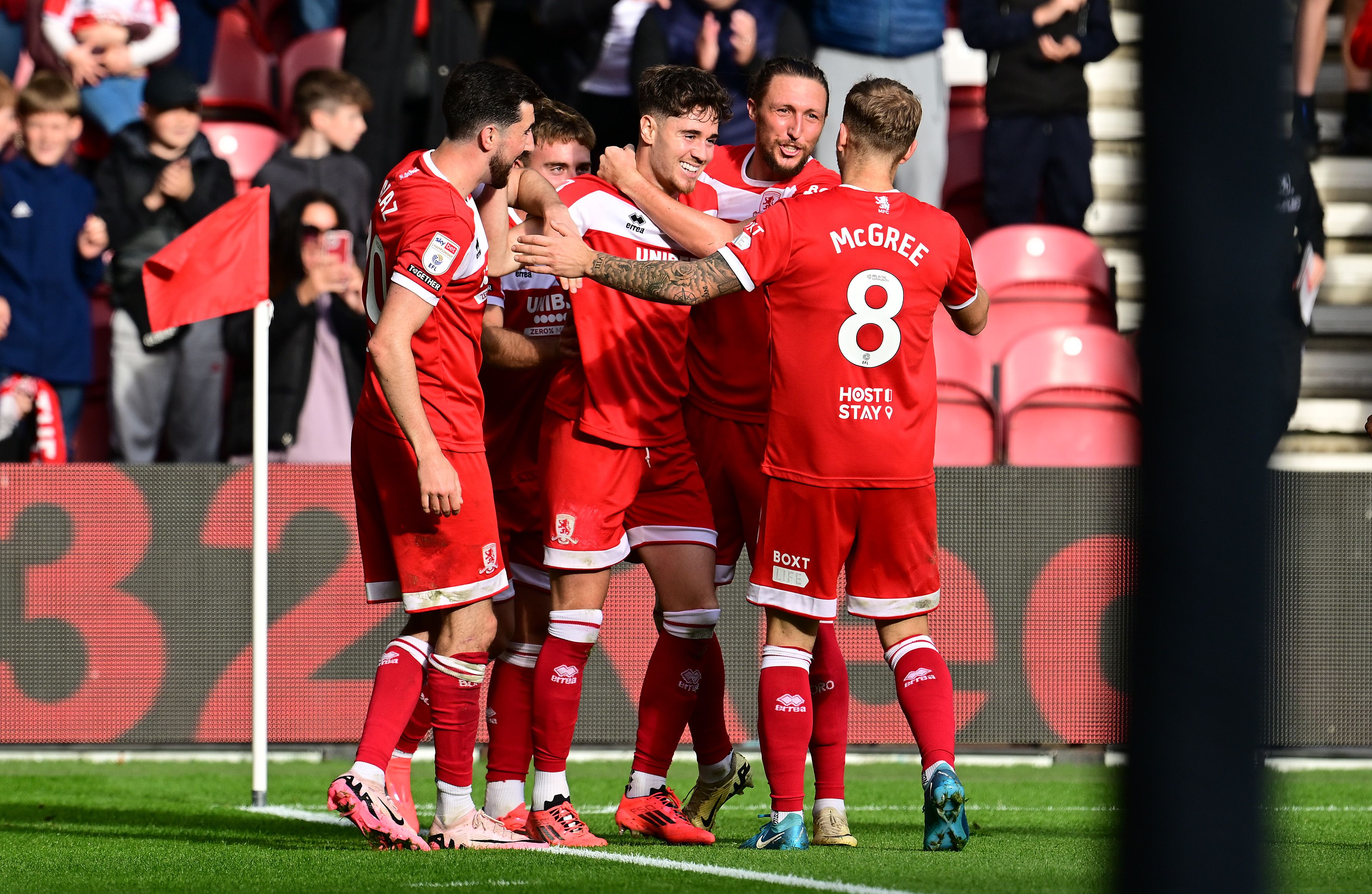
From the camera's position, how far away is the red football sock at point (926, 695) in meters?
5.14

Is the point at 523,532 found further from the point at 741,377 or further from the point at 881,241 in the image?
the point at 881,241

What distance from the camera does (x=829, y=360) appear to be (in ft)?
16.9

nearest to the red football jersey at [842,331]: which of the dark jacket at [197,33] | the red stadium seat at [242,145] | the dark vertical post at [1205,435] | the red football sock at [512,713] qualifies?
the red football sock at [512,713]

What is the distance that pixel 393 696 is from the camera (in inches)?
211

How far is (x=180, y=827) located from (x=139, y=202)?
4841mm

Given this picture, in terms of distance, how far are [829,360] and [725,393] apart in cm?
78

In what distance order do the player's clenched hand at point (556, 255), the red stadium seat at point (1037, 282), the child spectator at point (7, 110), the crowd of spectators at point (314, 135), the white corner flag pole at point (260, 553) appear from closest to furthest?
the player's clenched hand at point (556, 255)
the white corner flag pole at point (260, 553)
the crowd of spectators at point (314, 135)
the child spectator at point (7, 110)
the red stadium seat at point (1037, 282)

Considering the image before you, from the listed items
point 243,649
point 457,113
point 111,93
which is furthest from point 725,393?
point 111,93

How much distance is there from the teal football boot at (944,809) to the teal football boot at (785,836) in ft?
1.26

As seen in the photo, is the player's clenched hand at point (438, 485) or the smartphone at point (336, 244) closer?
the player's clenched hand at point (438, 485)

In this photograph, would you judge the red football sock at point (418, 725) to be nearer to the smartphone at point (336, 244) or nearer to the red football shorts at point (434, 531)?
the red football shorts at point (434, 531)

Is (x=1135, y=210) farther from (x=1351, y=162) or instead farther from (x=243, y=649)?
(x=1351, y=162)

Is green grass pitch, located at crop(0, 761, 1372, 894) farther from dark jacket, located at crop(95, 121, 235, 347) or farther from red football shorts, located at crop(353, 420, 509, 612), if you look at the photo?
dark jacket, located at crop(95, 121, 235, 347)

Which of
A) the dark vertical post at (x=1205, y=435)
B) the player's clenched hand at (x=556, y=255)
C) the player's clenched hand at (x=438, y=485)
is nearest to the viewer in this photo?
the dark vertical post at (x=1205, y=435)
